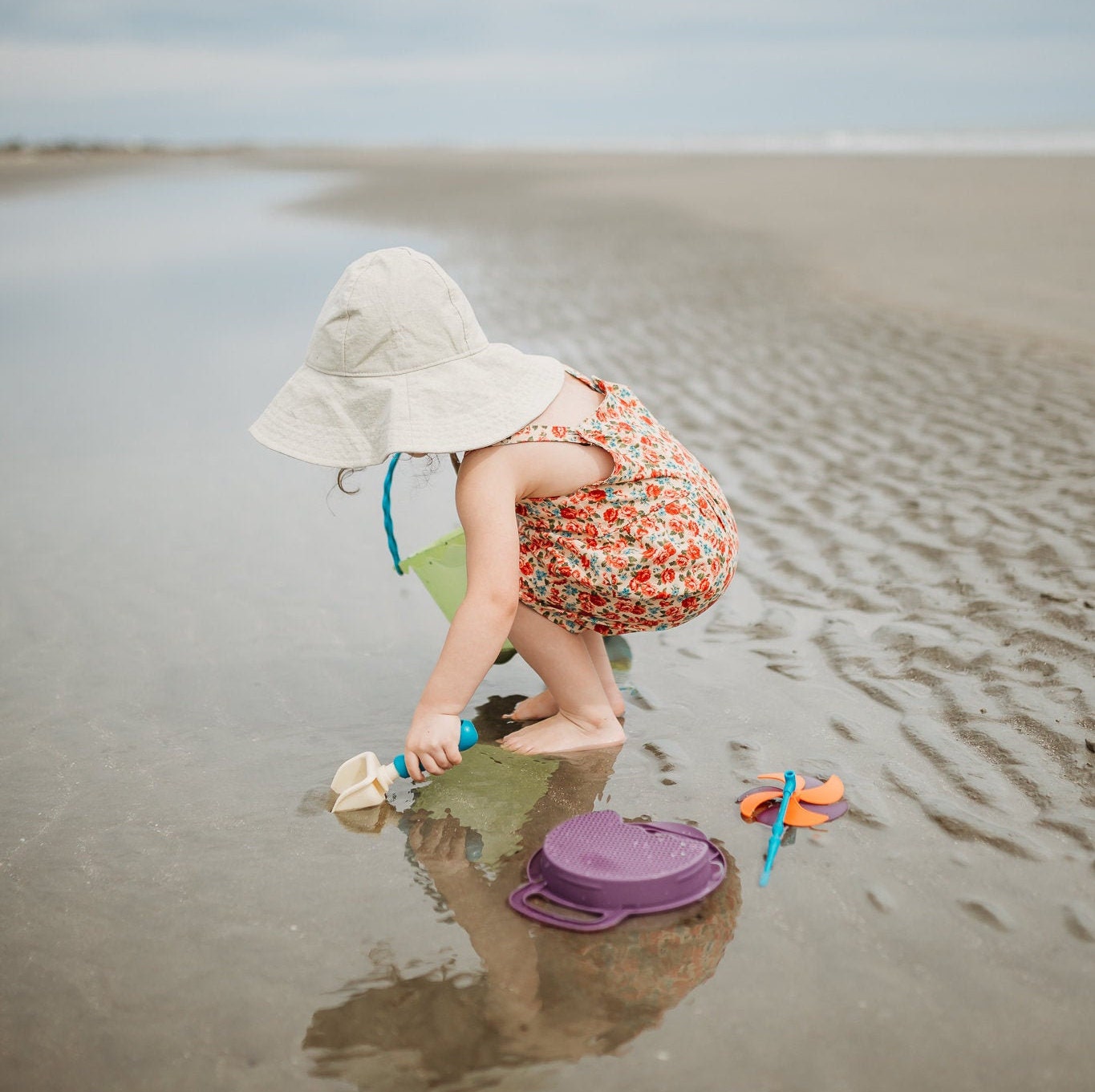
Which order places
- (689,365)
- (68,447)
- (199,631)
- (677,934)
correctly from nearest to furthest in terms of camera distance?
(677,934) < (199,631) < (68,447) < (689,365)

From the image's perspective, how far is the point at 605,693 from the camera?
259 cm

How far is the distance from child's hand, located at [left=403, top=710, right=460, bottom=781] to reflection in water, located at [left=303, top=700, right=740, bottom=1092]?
0.13 metres

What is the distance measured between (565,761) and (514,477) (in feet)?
2.06

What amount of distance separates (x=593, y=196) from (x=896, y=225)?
636 centimetres

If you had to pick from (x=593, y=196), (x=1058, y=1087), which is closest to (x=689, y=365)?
(x=1058, y=1087)

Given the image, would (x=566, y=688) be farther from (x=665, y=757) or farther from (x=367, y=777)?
(x=367, y=777)

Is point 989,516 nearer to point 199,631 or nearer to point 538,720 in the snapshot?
point 538,720

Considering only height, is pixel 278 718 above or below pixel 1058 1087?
below

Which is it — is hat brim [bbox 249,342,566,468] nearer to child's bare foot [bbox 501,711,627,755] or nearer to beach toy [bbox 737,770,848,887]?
child's bare foot [bbox 501,711,627,755]

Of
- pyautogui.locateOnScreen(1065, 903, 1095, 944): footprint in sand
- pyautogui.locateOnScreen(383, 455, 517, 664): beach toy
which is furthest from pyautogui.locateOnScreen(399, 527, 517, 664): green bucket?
pyautogui.locateOnScreen(1065, 903, 1095, 944): footprint in sand

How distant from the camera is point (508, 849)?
2.13m

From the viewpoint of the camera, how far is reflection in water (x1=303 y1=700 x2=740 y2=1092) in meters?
1.59

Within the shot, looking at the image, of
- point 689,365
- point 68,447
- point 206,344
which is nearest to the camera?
point 68,447

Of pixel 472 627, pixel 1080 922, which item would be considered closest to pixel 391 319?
pixel 472 627
